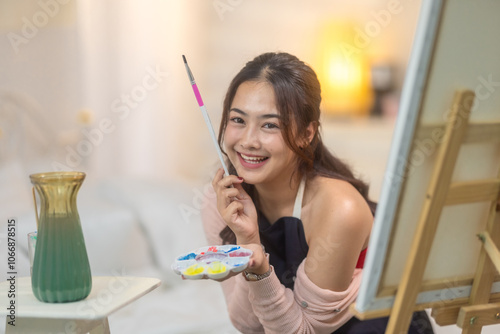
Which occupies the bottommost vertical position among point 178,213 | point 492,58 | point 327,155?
point 178,213

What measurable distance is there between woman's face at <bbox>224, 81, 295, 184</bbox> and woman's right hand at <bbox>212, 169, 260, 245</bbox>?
45mm

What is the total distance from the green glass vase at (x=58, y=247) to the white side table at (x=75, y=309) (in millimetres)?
31

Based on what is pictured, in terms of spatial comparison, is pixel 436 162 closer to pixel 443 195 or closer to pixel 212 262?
pixel 443 195

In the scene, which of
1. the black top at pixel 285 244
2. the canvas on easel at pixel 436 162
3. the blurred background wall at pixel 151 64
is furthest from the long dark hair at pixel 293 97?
the blurred background wall at pixel 151 64

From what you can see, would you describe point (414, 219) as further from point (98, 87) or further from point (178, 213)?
point (98, 87)

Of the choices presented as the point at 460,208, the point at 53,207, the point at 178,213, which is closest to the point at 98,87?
the point at 178,213

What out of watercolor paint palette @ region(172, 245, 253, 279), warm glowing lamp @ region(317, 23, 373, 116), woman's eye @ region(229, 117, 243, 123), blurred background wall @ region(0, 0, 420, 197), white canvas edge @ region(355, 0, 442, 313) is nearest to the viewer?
white canvas edge @ region(355, 0, 442, 313)

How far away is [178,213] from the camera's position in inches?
94.1

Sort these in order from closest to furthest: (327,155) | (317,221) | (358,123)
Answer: (317,221), (327,155), (358,123)

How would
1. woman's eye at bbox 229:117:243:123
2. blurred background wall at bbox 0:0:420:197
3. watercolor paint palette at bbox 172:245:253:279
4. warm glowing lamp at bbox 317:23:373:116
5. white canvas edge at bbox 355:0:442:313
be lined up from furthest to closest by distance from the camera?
1. warm glowing lamp at bbox 317:23:373:116
2. blurred background wall at bbox 0:0:420:197
3. woman's eye at bbox 229:117:243:123
4. watercolor paint palette at bbox 172:245:253:279
5. white canvas edge at bbox 355:0:442:313

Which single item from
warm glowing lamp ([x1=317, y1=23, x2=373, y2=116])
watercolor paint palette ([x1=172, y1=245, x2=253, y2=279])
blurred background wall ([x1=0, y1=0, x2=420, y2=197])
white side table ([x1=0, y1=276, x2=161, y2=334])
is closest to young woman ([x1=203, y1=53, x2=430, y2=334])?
watercolor paint palette ([x1=172, y1=245, x2=253, y2=279])

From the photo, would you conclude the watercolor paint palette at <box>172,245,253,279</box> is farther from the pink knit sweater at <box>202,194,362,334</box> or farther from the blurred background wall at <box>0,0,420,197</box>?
the blurred background wall at <box>0,0,420,197</box>

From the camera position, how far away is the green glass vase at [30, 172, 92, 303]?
3.57 ft

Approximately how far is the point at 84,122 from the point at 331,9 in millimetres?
2064
